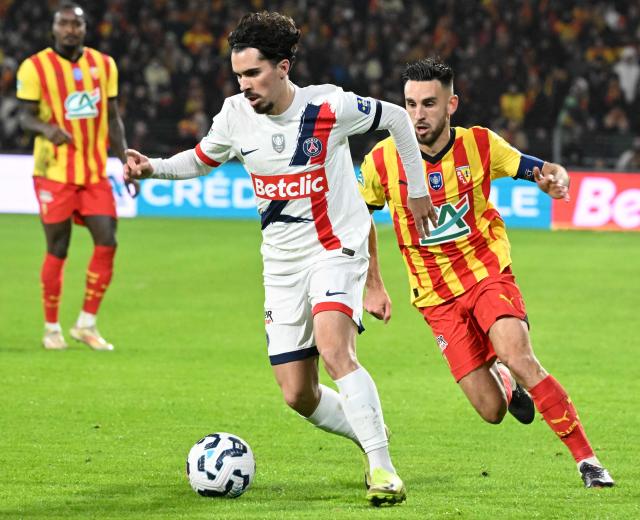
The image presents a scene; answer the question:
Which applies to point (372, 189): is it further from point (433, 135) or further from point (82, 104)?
point (82, 104)

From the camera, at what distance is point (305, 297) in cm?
557

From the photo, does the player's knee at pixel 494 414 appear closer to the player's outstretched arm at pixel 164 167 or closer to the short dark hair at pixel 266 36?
the player's outstretched arm at pixel 164 167

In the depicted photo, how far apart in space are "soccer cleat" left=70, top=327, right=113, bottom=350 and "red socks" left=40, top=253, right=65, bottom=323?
8.5 inches

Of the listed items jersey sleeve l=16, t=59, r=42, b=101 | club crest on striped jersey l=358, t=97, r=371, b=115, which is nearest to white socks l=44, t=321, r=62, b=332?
jersey sleeve l=16, t=59, r=42, b=101

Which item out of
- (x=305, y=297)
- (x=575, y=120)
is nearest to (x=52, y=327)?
(x=305, y=297)

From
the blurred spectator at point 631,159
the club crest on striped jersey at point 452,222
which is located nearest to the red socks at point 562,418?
the club crest on striped jersey at point 452,222

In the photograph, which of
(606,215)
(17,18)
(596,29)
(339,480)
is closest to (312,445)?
(339,480)

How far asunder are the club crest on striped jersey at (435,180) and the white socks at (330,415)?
111 centimetres

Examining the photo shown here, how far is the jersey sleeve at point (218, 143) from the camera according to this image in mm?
5656

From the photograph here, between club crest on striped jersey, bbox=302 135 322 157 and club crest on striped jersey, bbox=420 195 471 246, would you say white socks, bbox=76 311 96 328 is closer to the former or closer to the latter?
club crest on striped jersey, bbox=420 195 471 246

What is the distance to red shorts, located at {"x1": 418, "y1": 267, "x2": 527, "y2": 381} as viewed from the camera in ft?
19.7

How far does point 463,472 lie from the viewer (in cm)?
598

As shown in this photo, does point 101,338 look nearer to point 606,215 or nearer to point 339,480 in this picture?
point 339,480

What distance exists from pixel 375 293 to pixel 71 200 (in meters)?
4.24
